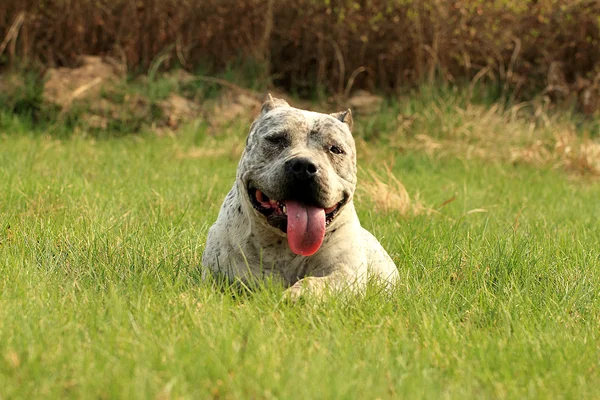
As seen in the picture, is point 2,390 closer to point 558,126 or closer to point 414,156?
point 414,156

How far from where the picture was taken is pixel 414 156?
10.5 metres

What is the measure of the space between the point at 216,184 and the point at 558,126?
5.70 m

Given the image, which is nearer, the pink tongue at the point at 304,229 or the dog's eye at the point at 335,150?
the pink tongue at the point at 304,229

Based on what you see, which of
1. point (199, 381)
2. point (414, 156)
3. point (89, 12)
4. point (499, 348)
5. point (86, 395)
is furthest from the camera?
point (89, 12)

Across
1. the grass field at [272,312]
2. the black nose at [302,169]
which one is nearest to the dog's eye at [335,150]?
the black nose at [302,169]

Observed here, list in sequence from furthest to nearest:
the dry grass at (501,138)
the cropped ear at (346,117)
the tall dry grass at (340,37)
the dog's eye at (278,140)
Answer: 1. the tall dry grass at (340,37)
2. the dry grass at (501,138)
3. the cropped ear at (346,117)
4. the dog's eye at (278,140)

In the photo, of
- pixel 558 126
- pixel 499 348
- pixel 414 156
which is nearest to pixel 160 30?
pixel 414 156

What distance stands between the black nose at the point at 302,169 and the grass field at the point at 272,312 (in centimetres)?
59

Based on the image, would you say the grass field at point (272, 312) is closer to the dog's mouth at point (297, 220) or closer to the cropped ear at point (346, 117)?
the dog's mouth at point (297, 220)

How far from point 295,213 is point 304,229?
0.30 ft

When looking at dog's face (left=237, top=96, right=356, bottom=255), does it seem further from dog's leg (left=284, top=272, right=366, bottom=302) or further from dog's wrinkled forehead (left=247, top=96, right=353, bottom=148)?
dog's leg (left=284, top=272, right=366, bottom=302)

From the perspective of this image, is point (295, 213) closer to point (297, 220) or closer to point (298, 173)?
point (297, 220)

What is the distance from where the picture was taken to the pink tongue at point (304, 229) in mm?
3961

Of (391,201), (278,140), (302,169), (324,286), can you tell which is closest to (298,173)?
(302,169)
